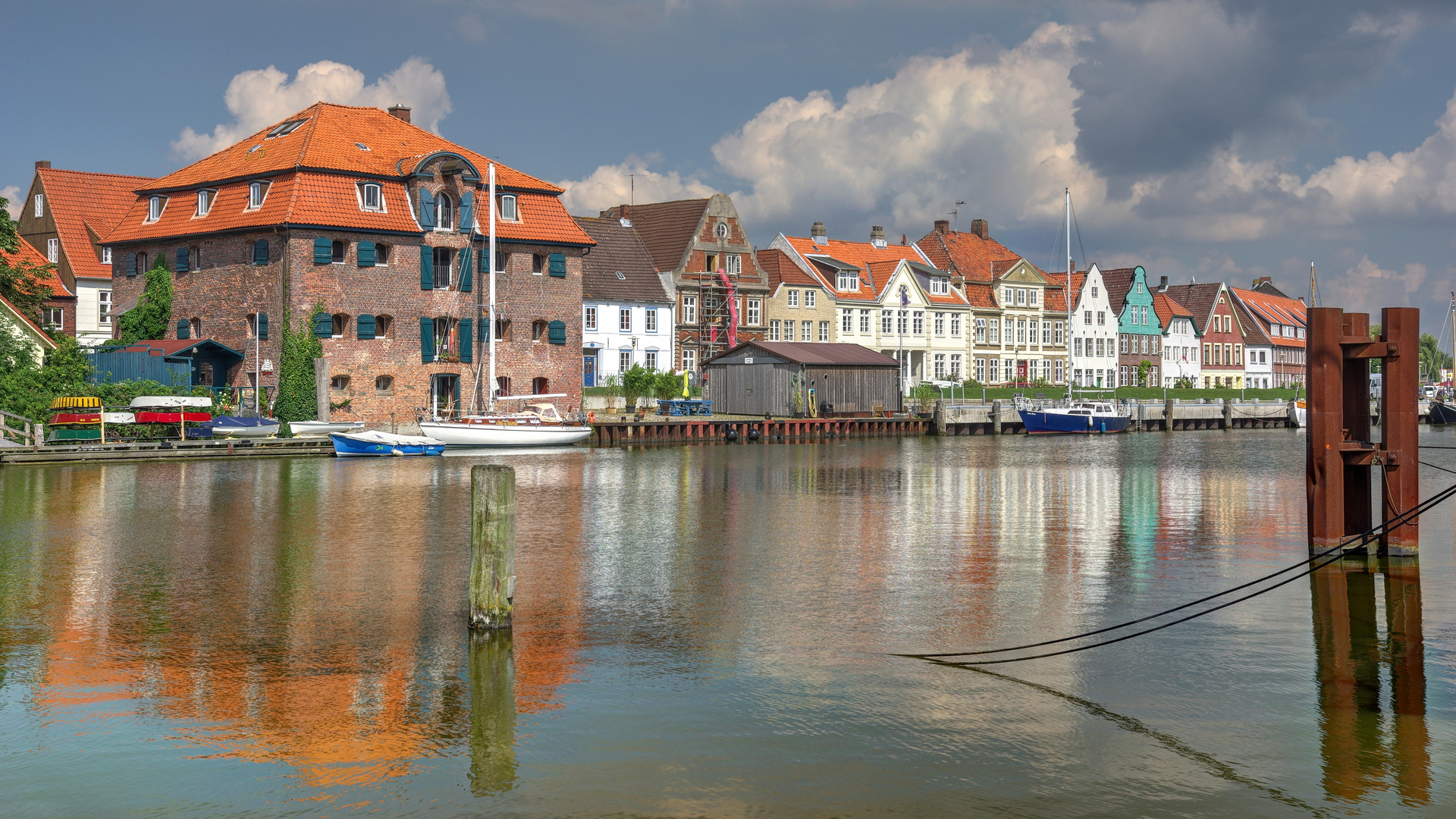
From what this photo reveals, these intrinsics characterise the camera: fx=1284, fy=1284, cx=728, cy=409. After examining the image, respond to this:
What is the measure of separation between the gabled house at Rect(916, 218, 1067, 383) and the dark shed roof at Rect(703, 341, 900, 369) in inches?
950

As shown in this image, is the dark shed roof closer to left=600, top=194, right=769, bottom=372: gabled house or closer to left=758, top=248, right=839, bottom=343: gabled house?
left=600, top=194, right=769, bottom=372: gabled house

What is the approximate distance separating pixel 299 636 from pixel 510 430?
1637 inches

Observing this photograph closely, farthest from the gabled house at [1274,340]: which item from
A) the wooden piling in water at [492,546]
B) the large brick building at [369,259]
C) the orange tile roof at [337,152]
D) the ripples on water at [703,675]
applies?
the wooden piling in water at [492,546]

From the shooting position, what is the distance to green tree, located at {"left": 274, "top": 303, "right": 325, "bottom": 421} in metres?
57.1

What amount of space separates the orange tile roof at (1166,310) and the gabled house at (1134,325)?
3.70ft

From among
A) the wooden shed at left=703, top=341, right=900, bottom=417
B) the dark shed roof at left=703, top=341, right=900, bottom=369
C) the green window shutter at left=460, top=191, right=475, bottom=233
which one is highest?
the green window shutter at left=460, top=191, right=475, bottom=233

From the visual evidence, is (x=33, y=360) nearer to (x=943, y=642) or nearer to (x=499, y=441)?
(x=499, y=441)

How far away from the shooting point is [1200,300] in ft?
427

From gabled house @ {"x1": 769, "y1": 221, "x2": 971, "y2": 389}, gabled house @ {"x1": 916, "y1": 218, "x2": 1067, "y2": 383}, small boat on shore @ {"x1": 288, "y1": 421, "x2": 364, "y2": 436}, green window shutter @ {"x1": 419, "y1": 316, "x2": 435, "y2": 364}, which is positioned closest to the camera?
small boat on shore @ {"x1": 288, "y1": 421, "x2": 364, "y2": 436}

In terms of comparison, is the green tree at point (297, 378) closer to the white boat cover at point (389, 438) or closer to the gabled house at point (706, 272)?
the white boat cover at point (389, 438)

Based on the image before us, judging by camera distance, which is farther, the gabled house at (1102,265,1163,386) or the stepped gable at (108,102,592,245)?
the gabled house at (1102,265,1163,386)

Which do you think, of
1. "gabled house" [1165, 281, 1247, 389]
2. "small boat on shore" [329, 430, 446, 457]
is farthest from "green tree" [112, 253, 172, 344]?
"gabled house" [1165, 281, 1247, 389]

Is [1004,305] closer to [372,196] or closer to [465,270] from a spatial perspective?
[465,270]

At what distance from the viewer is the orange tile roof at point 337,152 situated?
60656mm
